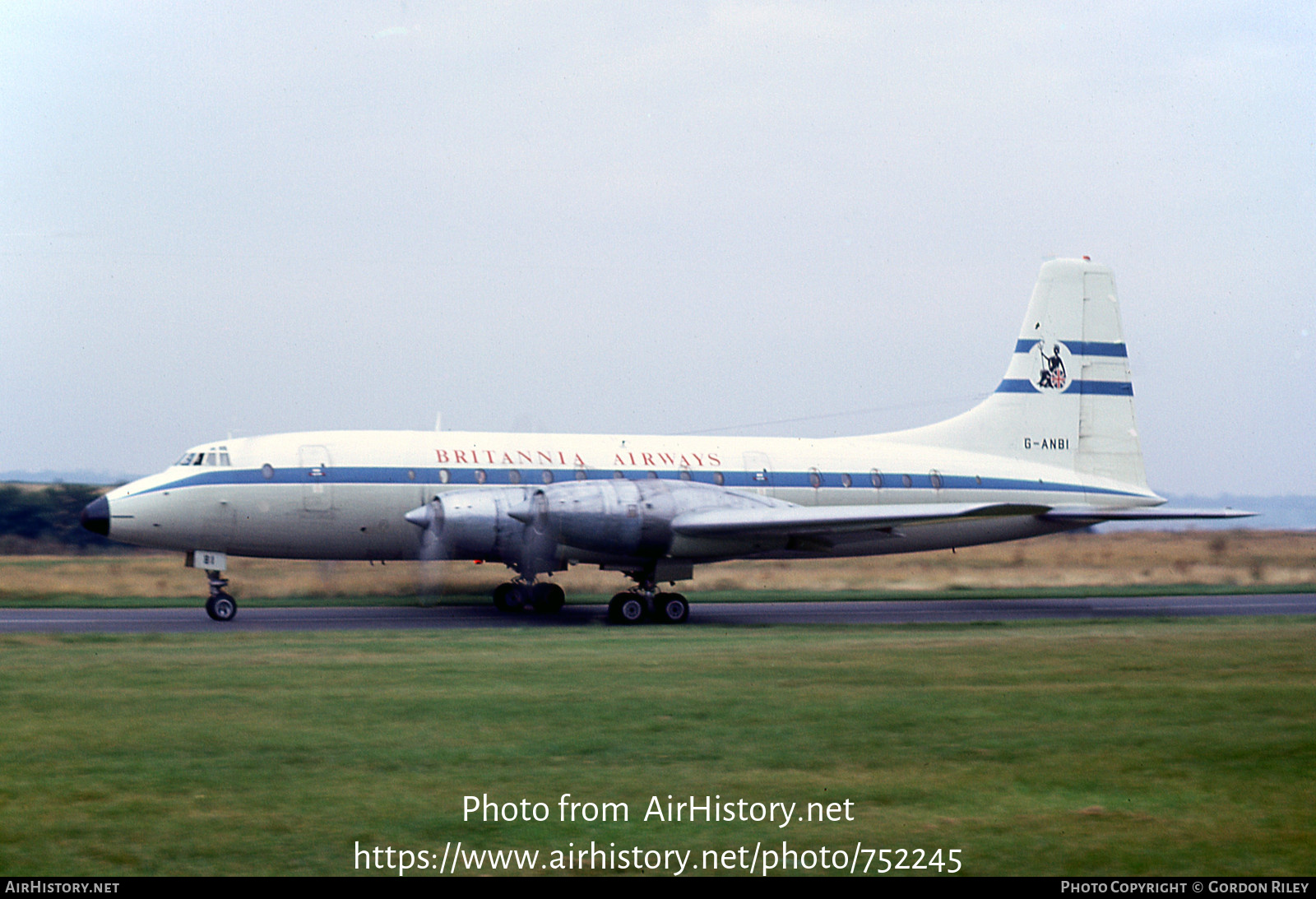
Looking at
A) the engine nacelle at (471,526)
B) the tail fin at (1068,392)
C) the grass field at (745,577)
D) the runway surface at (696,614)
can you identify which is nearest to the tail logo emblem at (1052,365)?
the tail fin at (1068,392)

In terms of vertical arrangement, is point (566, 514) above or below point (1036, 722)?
above

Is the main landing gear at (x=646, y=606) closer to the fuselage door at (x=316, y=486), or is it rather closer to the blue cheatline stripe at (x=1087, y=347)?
the fuselage door at (x=316, y=486)

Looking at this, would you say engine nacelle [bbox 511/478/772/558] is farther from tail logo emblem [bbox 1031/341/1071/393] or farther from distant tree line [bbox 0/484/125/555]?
distant tree line [bbox 0/484/125/555]

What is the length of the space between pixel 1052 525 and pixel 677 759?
22.7 metres

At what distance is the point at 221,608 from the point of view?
2392 cm

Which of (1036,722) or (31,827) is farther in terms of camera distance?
(1036,722)

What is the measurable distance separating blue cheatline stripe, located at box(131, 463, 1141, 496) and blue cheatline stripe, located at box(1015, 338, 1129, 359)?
3.72 meters

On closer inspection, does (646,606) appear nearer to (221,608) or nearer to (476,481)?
(476,481)

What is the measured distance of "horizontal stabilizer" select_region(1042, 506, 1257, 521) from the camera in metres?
28.8

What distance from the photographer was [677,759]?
10297 mm

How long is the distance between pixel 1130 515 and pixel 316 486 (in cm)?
1900

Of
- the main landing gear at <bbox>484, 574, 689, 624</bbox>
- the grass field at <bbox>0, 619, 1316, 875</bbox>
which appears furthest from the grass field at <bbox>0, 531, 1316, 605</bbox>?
the grass field at <bbox>0, 619, 1316, 875</bbox>

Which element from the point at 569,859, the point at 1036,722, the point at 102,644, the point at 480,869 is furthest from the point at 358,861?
the point at 102,644

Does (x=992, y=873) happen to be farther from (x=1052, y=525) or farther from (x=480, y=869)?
(x=1052, y=525)
